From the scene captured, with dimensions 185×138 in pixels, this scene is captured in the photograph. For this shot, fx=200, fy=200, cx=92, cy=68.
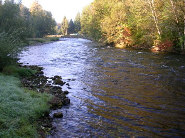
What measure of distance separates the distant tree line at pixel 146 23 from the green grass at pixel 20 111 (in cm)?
2250

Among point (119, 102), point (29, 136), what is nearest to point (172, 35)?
point (119, 102)

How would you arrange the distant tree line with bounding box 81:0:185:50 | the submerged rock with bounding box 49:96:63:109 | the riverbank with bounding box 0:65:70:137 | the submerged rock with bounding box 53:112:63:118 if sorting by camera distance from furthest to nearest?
the distant tree line with bounding box 81:0:185:50, the submerged rock with bounding box 49:96:63:109, the submerged rock with bounding box 53:112:63:118, the riverbank with bounding box 0:65:70:137

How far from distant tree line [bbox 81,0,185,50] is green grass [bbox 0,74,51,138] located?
2250 cm

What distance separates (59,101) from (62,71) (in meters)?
8.89

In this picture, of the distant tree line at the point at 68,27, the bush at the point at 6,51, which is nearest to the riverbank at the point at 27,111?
the bush at the point at 6,51

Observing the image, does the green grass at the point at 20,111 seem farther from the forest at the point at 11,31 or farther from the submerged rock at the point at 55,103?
the forest at the point at 11,31

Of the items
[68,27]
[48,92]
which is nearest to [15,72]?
[48,92]

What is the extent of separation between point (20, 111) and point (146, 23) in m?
30.1

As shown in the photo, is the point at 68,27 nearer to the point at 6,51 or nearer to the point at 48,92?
the point at 6,51

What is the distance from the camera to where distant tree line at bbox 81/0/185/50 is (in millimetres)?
27291

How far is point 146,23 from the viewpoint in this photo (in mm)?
33719

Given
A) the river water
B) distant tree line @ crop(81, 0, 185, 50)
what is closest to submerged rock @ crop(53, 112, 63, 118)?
the river water

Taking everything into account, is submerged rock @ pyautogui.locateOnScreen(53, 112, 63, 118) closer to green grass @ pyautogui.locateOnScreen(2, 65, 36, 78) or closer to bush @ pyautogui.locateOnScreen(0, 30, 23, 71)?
green grass @ pyautogui.locateOnScreen(2, 65, 36, 78)

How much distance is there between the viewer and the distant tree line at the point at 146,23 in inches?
1074
